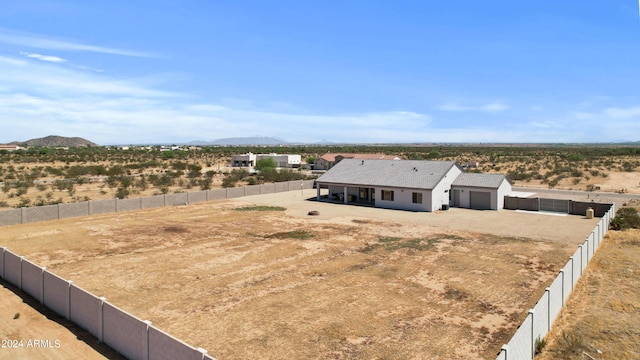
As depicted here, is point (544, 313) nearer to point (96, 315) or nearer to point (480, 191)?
point (96, 315)

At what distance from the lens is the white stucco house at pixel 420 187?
4100cm

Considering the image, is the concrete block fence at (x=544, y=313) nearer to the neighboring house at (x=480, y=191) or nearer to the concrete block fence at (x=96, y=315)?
the concrete block fence at (x=96, y=315)

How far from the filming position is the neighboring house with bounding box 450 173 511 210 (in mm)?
40844

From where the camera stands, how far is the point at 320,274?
21359 mm

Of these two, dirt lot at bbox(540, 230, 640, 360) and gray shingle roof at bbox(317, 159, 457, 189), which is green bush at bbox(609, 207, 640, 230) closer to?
dirt lot at bbox(540, 230, 640, 360)

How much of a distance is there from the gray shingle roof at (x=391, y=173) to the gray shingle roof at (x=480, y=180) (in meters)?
1.57

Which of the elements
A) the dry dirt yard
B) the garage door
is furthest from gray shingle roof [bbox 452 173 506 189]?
the dry dirt yard

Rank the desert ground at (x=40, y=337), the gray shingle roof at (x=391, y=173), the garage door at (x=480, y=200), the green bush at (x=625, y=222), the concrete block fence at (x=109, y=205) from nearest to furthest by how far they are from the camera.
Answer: the desert ground at (x=40, y=337) < the green bush at (x=625, y=222) < the concrete block fence at (x=109, y=205) < the garage door at (x=480, y=200) < the gray shingle roof at (x=391, y=173)

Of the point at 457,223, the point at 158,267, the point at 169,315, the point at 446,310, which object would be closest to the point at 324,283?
the point at 446,310

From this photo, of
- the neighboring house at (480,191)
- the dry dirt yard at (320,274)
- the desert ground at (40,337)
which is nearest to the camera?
the desert ground at (40,337)

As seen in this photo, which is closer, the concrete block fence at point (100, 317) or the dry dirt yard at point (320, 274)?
the concrete block fence at point (100, 317)

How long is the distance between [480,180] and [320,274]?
26178 millimetres

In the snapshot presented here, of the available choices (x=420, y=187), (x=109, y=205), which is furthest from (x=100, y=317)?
(x=420, y=187)

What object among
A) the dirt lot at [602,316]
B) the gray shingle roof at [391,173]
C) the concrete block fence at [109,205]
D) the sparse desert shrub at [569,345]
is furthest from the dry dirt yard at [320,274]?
the gray shingle roof at [391,173]
